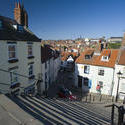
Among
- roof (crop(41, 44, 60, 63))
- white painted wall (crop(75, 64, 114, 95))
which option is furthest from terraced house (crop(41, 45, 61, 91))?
white painted wall (crop(75, 64, 114, 95))

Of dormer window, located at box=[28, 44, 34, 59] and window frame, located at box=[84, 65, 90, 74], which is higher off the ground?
dormer window, located at box=[28, 44, 34, 59]

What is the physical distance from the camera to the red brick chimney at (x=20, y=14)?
14.4 m

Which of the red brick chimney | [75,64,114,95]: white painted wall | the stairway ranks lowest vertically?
[75,64,114,95]: white painted wall

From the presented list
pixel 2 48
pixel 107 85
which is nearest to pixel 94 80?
pixel 107 85

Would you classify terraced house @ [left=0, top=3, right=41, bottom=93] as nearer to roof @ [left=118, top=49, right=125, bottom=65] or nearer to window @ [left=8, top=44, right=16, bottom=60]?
window @ [left=8, top=44, right=16, bottom=60]

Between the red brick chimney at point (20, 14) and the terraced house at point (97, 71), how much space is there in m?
11.4

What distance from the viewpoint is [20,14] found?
14711mm

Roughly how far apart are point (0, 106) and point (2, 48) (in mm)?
6499

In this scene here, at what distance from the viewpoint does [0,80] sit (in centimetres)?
918

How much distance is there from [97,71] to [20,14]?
14745 millimetres

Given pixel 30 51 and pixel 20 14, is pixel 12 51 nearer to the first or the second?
pixel 30 51

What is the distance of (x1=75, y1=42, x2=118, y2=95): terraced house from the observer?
17688mm

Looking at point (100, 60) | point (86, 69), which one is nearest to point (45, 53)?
point (86, 69)

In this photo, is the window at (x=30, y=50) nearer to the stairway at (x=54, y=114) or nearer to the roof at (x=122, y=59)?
the stairway at (x=54, y=114)
